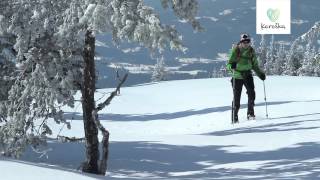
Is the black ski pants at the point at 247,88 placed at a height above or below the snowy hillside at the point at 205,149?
above

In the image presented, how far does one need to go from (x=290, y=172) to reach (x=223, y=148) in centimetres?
279

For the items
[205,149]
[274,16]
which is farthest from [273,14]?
[205,149]

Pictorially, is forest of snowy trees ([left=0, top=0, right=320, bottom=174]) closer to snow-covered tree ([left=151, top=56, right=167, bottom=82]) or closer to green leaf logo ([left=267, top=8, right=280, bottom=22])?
green leaf logo ([left=267, top=8, right=280, bottom=22])

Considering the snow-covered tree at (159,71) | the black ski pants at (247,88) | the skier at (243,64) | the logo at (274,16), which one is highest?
the logo at (274,16)

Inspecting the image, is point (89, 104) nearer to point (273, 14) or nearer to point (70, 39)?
point (70, 39)

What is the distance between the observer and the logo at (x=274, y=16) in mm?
32219

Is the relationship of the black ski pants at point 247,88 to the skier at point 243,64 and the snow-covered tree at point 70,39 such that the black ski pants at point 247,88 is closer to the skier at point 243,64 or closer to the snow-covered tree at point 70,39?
the skier at point 243,64

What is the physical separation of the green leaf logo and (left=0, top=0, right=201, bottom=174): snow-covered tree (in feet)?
88.3

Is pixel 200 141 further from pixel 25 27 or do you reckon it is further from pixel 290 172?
pixel 25 27

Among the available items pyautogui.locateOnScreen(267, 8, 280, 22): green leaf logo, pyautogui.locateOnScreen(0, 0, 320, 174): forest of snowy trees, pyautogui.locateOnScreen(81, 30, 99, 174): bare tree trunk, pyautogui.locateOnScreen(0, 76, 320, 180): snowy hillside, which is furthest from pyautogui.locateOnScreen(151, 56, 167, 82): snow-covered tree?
pyautogui.locateOnScreen(81, 30, 99, 174): bare tree trunk

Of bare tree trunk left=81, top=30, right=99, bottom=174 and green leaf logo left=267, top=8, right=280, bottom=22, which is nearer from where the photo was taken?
bare tree trunk left=81, top=30, right=99, bottom=174

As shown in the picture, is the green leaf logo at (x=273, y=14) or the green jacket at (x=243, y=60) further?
the green leaf logo at (x=273, y=14)

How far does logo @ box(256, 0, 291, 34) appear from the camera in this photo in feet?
106

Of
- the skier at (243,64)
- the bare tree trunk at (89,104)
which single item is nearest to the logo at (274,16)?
the skier at (243,64)
